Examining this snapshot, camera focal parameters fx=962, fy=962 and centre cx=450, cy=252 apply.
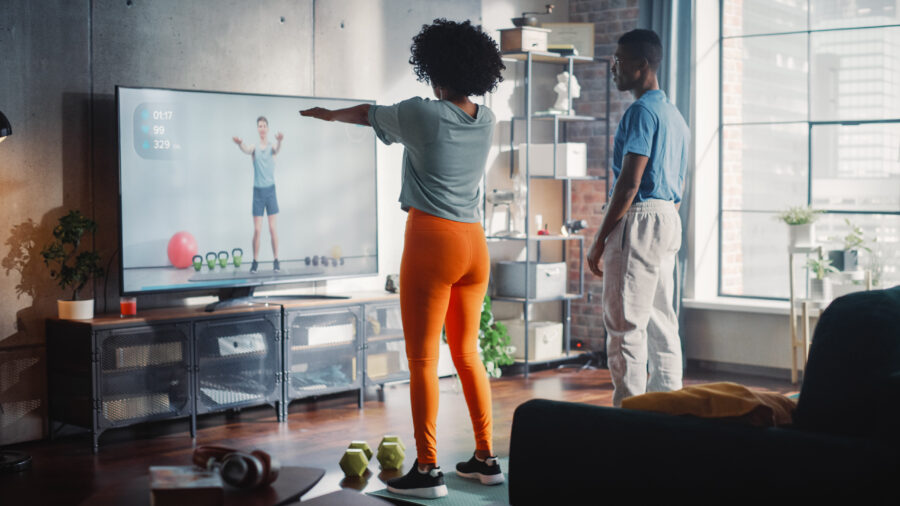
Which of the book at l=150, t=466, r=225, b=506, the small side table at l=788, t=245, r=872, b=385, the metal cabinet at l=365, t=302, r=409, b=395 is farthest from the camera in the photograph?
the small side table at l=788, t=245, r=872, b=385

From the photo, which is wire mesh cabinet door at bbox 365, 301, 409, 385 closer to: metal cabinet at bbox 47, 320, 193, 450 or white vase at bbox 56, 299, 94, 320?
metal cabinet at bbox 47, 320, 193, 450

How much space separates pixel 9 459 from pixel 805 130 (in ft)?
15.0

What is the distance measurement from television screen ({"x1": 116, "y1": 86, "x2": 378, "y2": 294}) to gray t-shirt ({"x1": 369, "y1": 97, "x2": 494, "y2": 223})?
→ 5.55 feet

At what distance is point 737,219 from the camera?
6.02m

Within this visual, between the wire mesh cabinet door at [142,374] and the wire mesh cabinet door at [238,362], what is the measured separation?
78 mm

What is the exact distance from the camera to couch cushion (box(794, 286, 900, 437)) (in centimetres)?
152

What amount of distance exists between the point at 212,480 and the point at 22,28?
281cm

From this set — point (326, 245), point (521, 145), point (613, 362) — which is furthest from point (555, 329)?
point (613, 362)

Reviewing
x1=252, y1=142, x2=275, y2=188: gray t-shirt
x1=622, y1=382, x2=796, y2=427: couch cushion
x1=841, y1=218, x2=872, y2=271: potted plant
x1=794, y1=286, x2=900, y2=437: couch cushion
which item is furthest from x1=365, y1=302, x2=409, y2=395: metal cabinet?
x1=794, y1=286, x2=900, y2=437: couch cushion

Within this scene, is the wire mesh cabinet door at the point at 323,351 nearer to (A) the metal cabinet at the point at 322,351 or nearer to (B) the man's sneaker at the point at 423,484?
(A) the metal cabinet at the point at 322,351

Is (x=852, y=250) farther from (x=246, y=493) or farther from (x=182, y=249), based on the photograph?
(x=246, y=493)

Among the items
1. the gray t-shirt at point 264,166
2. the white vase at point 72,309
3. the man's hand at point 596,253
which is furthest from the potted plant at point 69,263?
the man's hand at point 596,253

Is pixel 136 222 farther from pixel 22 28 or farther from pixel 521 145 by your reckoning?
pixel 521 145

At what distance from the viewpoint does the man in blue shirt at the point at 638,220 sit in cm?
336
